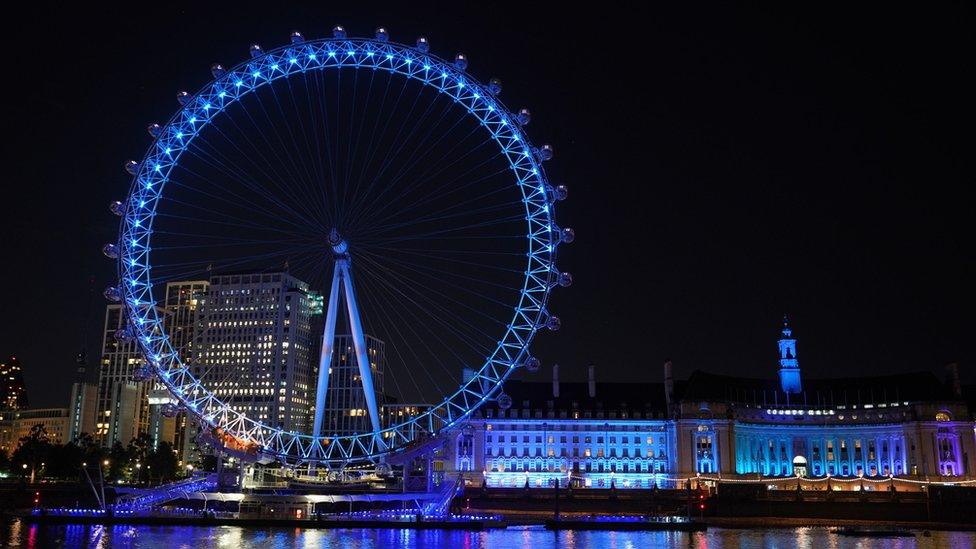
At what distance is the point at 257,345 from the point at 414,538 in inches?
4708

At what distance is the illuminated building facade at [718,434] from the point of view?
11669 centimetres

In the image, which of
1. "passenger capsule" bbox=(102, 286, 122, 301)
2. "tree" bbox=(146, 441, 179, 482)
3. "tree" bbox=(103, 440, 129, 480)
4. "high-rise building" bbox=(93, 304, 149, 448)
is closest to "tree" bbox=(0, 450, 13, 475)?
"tree" bbox=(103, 440, 129, 480)

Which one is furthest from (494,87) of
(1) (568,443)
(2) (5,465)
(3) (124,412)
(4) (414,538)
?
(3) (124,412)

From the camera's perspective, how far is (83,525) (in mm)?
70625

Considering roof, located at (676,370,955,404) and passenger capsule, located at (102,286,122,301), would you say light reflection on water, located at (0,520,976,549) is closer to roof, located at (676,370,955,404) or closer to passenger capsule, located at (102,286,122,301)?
passenger capsule, located at (102,286,122,301)

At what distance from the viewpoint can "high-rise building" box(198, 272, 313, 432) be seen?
579 feet

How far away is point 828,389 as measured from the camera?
126m

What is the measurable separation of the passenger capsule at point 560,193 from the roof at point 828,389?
6340cm

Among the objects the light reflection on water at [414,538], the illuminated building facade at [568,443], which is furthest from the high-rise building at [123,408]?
the light reflection on water at [414,538]

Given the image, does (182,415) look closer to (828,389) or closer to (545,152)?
(828,389)

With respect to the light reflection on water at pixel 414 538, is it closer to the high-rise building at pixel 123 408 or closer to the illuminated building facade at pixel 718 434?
the illuminated building facade at pixel 718 434

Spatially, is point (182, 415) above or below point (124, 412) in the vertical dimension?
below

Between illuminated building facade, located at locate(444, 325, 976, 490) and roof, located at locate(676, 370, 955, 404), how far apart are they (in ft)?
0.56

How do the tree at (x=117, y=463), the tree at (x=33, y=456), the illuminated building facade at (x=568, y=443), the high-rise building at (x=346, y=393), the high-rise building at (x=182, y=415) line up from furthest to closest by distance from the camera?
the high-rise building at (x=346, y=393) < the high-rise building at (x=182, y=415) < the tree at (x=117, y=463) < the illuminated building facade at (x=568, y=443) < the tree at (x=33, y=456)
